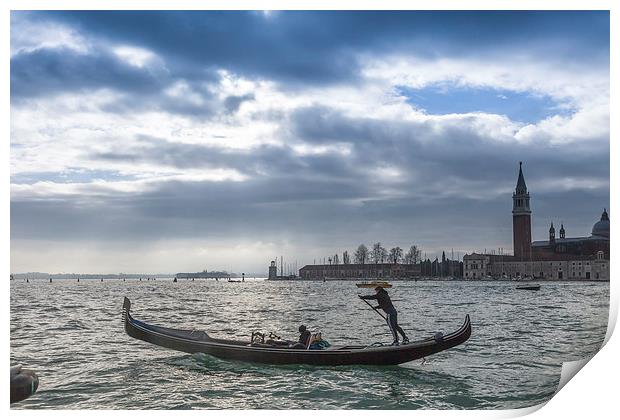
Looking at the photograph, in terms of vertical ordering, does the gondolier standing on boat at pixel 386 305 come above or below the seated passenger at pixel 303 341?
above

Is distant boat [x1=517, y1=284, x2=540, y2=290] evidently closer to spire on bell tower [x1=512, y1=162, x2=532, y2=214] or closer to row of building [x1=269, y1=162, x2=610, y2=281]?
row of building [x1=269, y1=162, x2=610, y2=281]

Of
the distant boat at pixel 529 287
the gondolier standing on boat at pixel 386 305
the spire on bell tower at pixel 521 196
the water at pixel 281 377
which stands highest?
the spire on bell tower at pixel 521 196

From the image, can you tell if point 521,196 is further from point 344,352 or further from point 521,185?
point 344,352

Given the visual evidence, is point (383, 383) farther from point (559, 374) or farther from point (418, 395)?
point (559, 374)

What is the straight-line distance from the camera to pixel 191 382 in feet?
25.4

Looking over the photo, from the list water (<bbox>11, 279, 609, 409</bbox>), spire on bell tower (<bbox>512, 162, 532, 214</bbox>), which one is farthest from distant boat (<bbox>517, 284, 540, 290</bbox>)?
spire on bell tower (<bbox>512, 162, 532, 214</bbox>)

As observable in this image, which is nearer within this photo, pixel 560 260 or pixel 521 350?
pixel 521 350

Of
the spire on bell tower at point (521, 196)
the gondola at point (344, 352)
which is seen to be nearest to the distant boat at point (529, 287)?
the spire on bell tower at point (521, 196)
